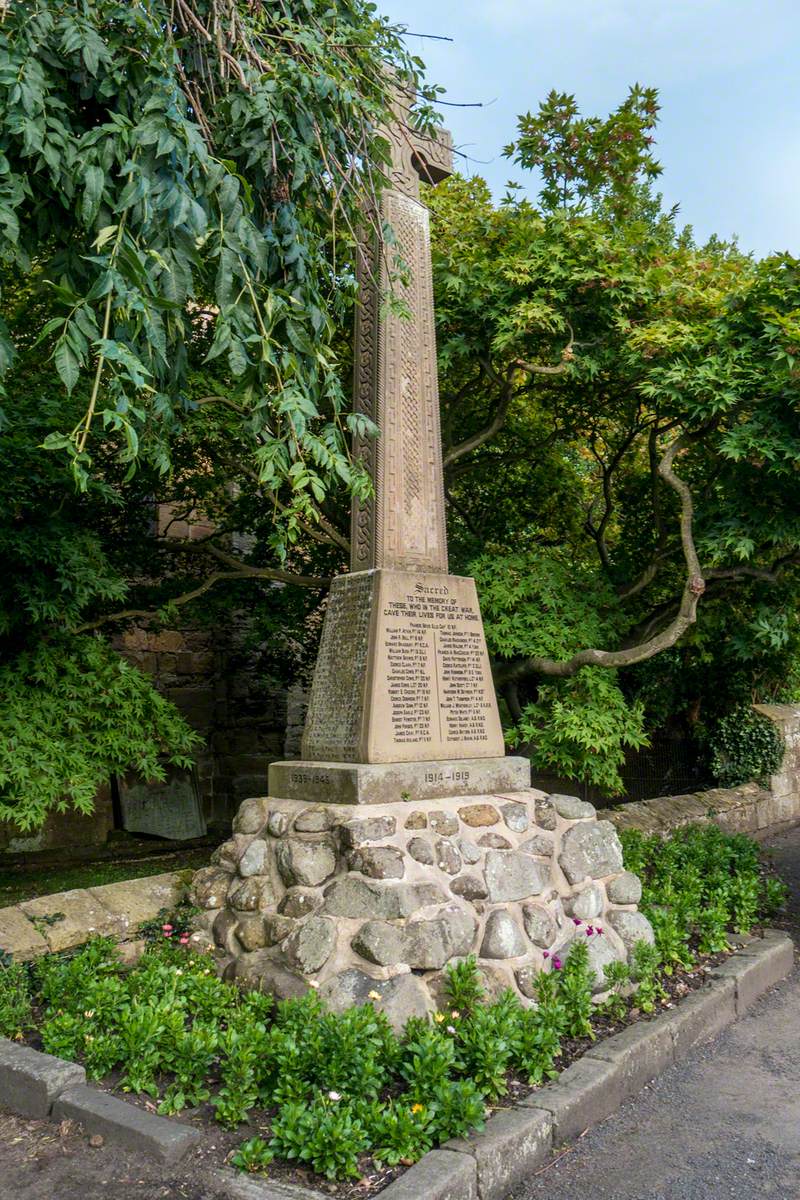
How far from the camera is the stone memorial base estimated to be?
174 inches

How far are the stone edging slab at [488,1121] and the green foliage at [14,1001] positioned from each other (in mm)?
122

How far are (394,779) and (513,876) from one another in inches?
29.9

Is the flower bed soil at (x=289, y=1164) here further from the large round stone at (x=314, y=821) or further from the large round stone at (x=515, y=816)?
the large round stone at (x=314, y=821)

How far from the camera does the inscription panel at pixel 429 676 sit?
15.4 feet

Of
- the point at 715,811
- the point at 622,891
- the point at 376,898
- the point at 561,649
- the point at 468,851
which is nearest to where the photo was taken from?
the point at 376,898

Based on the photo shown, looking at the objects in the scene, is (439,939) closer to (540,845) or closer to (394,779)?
(394,779)

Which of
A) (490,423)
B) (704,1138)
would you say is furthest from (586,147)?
(704,1138)

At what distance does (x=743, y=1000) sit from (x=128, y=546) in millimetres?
5572

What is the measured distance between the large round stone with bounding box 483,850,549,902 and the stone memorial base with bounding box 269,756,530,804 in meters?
0.38

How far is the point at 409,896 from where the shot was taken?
4.14 metres

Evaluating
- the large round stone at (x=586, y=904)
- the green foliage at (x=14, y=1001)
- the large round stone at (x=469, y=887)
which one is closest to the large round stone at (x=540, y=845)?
the large round stone at (x=586, y=904)

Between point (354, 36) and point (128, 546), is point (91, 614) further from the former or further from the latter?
point (354, 36)

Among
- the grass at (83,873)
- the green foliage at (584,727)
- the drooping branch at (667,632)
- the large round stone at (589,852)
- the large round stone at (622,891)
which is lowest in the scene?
the grass at (83,873)

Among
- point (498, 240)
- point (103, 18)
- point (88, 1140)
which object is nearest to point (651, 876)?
point (88, 1140)
